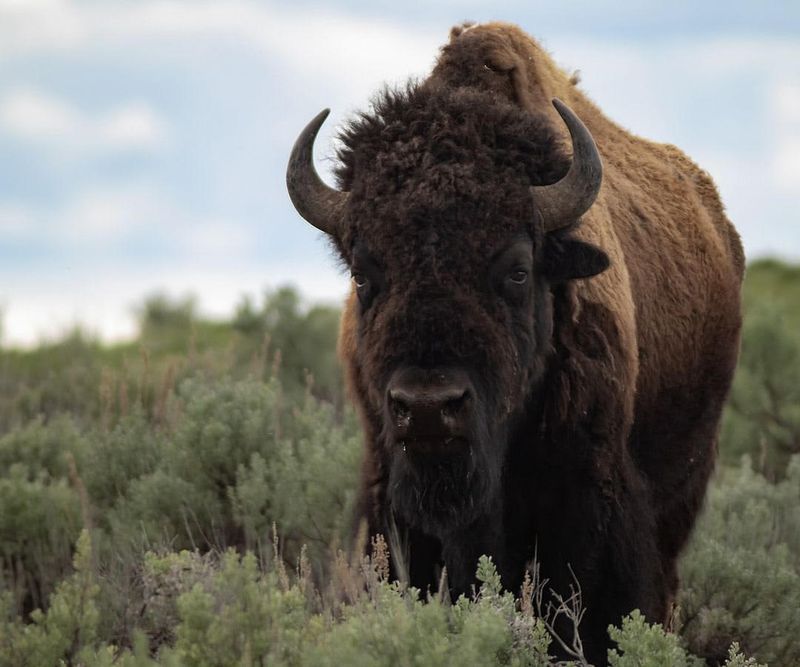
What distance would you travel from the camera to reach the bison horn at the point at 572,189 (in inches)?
201

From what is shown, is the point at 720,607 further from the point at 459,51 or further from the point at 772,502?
the point at 459,51

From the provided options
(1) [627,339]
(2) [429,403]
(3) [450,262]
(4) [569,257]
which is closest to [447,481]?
(2) [429,403]

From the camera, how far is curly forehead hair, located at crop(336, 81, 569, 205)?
197 inches

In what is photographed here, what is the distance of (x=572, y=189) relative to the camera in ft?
16.7

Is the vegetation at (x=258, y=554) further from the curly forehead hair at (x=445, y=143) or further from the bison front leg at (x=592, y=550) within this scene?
the curly forehead hair at (x=445, y=143)

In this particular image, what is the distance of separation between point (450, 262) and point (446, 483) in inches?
33.5

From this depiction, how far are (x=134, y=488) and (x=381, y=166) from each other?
10.5 ft

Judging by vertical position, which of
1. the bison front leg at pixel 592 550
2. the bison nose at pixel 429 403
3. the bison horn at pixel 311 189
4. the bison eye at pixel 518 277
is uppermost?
the bison horn at pixel 311 189

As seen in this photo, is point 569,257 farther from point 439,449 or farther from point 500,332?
point 439,449

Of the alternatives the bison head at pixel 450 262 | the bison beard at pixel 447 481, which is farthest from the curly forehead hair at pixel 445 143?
the bison beard at pixel 447 481

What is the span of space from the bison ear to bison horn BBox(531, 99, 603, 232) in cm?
8

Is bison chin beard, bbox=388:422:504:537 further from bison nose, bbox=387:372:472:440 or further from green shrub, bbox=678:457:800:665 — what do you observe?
green shrub, bbox=678:457:800:665

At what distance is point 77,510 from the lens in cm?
770

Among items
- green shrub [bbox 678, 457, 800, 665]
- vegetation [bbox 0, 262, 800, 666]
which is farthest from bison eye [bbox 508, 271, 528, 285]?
green shrub [bbox 678, 457, 800, 665]
